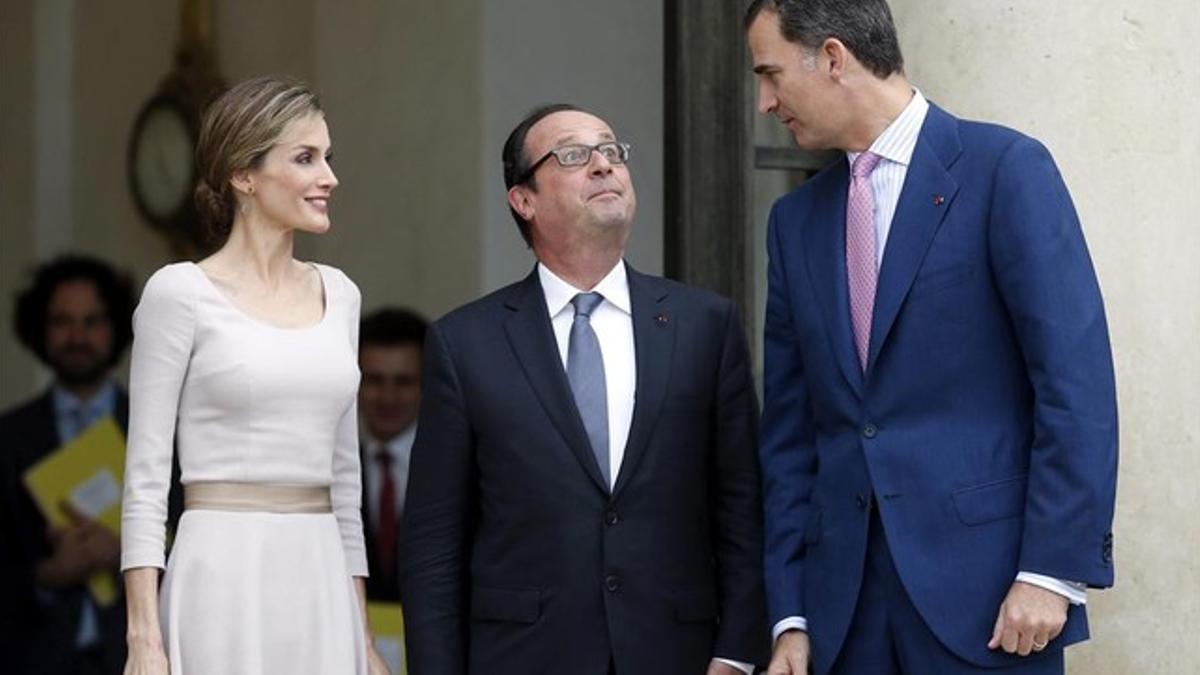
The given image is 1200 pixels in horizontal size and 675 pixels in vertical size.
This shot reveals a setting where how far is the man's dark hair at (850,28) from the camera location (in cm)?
393

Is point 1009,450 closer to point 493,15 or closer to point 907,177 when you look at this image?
point 907,177

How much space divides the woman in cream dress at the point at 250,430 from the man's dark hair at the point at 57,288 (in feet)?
16.7

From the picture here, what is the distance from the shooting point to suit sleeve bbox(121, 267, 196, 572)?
379cm

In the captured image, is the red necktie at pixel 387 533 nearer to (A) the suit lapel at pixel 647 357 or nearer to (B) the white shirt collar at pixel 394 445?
(B) the white shirt collar at pixel 394 445

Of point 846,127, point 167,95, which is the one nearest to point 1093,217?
point 846,127

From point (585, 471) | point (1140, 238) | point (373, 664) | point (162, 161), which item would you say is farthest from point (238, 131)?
point (162, 161)

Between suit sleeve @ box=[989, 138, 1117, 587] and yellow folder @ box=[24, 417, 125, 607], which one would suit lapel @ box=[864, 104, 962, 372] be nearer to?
suit sleeve @ box=[989, 138, 1117, 587]

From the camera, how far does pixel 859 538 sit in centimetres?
386

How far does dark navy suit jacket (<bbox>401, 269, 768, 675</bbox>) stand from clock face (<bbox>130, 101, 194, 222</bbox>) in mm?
5271

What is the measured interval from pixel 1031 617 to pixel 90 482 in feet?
17.4

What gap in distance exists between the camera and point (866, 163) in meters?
3.96

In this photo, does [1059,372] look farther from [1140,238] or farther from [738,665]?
[1140,238]

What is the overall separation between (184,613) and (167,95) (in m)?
5.80

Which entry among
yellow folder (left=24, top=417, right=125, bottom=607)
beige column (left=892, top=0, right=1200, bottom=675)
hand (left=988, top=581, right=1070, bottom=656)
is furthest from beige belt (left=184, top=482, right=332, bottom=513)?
yellow folder (left=24, top=417, right=125, bottom=607)
